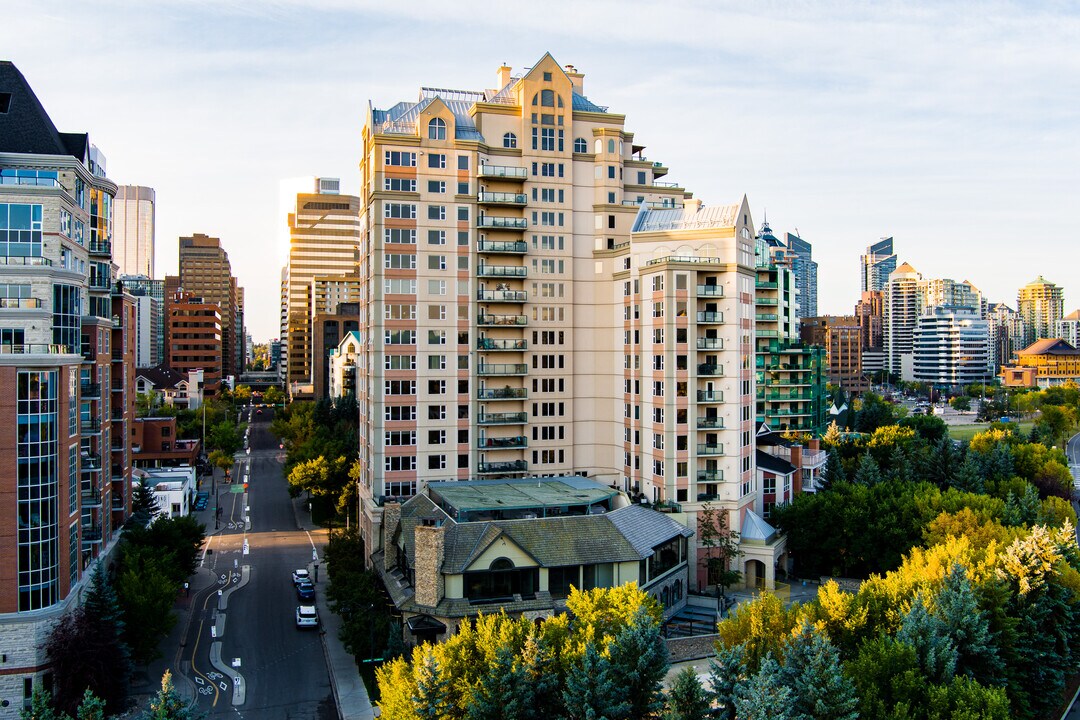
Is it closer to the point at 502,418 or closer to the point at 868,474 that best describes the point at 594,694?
the point at 502,418

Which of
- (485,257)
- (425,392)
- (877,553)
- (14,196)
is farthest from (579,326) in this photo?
(14,196)

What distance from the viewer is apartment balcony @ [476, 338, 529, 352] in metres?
76.4

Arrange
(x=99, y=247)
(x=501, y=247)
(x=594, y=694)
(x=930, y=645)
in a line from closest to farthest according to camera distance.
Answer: (x=594, y=694), (x=930, y=645), (x=99, y=247), (x=501, y=247)

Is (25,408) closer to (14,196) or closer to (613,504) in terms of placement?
(14,196)

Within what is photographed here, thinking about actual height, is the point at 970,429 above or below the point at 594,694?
above

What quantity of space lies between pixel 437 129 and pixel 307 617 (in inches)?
1706

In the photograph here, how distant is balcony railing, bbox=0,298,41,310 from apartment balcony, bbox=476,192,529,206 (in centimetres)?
3826

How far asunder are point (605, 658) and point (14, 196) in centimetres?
4253

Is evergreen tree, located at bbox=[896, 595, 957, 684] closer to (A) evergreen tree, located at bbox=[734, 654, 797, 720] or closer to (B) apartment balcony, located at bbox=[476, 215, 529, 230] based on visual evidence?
(A) evergreen tree, located at bbox=[734, 654, 797, 720]

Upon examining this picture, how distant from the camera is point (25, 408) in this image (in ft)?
155

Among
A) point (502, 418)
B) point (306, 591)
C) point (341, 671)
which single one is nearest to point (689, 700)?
point (341, 671)

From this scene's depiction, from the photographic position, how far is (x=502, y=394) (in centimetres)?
7706

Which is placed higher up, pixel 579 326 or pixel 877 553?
pixel 579 326

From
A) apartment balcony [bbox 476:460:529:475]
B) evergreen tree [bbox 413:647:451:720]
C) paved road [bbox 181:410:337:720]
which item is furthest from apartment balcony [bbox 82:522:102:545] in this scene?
evergreen tree [bbox 413:647:451:720]
